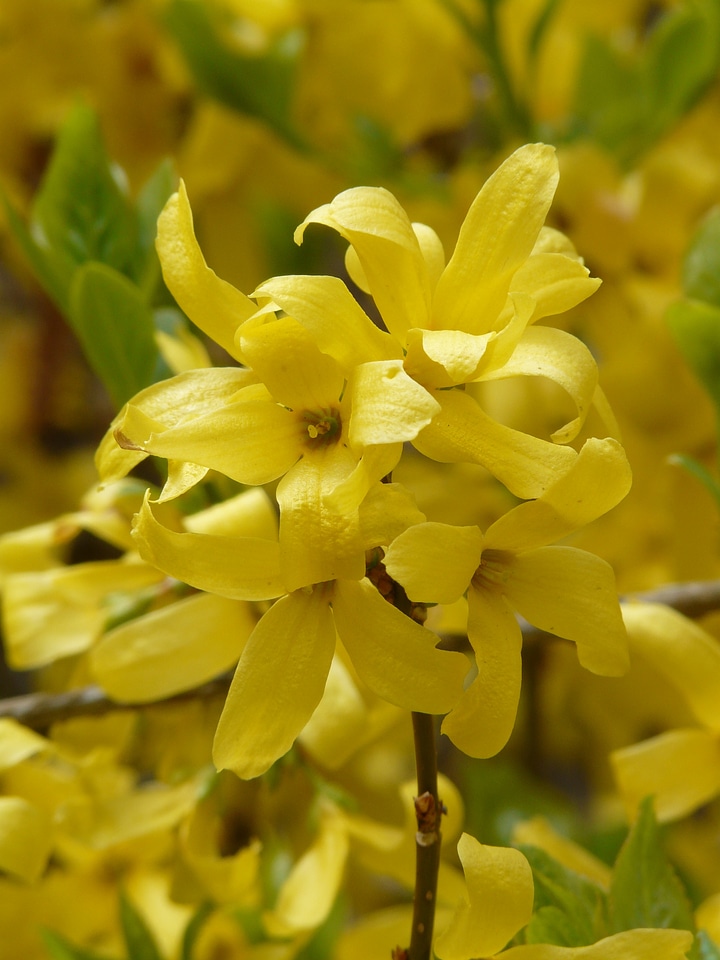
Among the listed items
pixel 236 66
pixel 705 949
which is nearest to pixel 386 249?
pixel 705 949

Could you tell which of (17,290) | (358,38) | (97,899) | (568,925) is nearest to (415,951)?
(568,925)

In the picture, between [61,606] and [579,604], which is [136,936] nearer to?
[61,606]

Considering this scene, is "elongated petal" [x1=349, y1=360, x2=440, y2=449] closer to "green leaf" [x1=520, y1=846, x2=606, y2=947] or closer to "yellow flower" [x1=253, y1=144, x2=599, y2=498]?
"yellow flower" [x1=253, y1=144, x2=599, y2=498]

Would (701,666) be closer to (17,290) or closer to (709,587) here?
(709,587)

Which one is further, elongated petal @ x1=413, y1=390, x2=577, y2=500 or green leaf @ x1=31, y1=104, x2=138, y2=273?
green leaf @ x1=31, y1=104, x2=138, y2=273

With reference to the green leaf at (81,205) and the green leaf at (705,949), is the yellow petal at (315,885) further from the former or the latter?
the green leaf at (81,205)

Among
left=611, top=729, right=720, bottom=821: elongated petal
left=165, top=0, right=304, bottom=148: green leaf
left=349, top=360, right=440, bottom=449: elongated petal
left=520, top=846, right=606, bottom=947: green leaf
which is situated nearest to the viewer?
left=349, top=360, right=440, bottom=449: elongated petal

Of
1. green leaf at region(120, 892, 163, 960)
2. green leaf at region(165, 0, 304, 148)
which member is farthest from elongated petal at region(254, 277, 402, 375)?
green leaf at region(165, 0, 304, 148)
